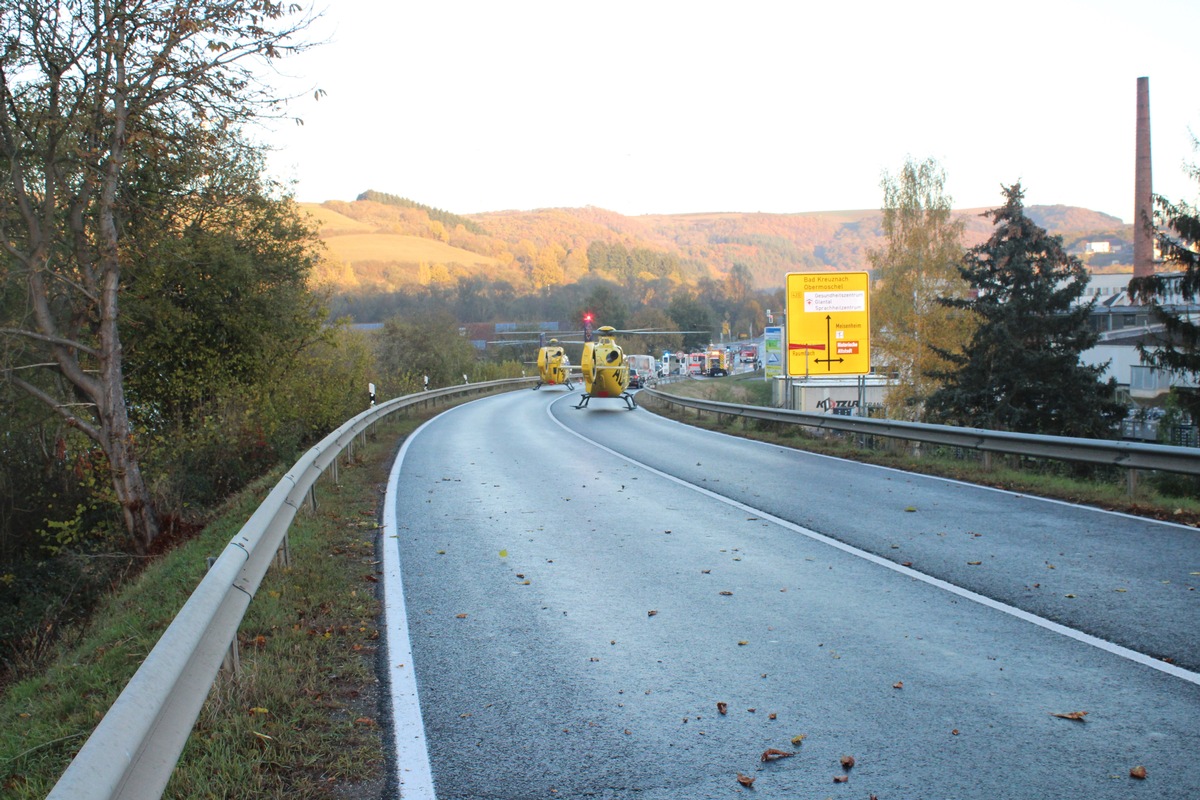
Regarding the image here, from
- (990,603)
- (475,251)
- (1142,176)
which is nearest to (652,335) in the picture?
(475,251)

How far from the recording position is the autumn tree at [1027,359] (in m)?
31.7

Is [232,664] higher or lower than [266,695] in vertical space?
higher

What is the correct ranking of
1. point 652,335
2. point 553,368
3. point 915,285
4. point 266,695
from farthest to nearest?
1. point 652,335
2. point 553,368
3. point 915,285
4. point 266,695

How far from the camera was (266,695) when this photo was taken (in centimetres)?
481

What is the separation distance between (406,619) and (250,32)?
30.8 feet

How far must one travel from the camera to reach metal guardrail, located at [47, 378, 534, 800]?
260 cm

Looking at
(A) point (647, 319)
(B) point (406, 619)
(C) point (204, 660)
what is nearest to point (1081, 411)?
(B) point (406, 619)

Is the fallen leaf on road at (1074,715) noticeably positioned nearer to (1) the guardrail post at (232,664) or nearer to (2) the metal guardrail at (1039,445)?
(1) the guardrail post at (232,664)

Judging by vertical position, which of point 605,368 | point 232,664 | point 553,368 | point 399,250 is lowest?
point 553,368

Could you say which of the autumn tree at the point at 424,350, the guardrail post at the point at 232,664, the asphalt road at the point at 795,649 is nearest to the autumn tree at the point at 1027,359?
the asphalt road at the point at 795,649

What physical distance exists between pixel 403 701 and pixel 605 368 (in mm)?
29281

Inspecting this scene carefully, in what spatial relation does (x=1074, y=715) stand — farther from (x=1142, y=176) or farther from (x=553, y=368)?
(x=553, y=368)

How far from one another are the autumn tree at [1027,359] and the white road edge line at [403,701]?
92.7 ft

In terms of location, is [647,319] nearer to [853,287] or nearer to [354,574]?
[853,287]
